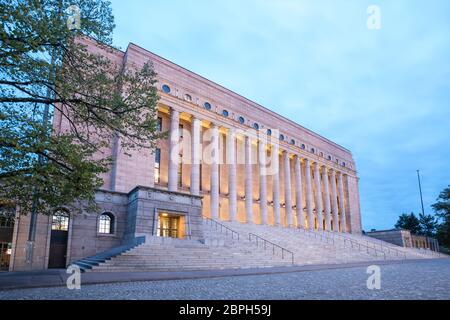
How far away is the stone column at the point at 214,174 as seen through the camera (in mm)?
39188

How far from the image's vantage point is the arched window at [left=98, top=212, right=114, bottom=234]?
2516cm

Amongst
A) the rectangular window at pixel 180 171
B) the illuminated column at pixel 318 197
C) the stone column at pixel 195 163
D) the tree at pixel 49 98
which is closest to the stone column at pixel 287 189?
the illuminated column at pixel 318 197

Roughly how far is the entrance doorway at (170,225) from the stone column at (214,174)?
10900 millimetres

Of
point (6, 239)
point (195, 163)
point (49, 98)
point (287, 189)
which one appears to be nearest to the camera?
point (49, 98)

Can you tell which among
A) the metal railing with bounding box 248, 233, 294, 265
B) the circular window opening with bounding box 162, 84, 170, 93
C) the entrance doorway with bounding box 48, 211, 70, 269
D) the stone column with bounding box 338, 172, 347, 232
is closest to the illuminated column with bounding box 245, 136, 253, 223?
the metal railing with bounding box 248, 233, 294, 265

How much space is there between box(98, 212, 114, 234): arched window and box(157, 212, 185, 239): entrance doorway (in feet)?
12.6

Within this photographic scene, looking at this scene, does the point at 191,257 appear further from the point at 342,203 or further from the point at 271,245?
the point at 342,203

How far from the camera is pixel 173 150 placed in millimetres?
38500

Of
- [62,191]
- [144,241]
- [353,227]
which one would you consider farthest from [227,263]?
[353,227]

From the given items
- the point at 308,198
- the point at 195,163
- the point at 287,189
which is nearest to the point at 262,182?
the point at 287,189

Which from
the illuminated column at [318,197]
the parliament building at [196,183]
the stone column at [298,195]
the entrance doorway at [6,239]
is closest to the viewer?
the entrance doorway at [6,239]

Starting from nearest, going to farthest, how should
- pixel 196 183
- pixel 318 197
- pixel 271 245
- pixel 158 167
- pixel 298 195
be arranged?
1. pixel 271 245
2. pixel 196 183
3. pixel 158 167
4. pixel 298 195
5. pixel 318 197

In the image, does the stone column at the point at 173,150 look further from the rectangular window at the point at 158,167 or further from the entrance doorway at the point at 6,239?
the entrance doorway at the point at 6,239

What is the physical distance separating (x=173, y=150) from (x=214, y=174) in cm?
617
